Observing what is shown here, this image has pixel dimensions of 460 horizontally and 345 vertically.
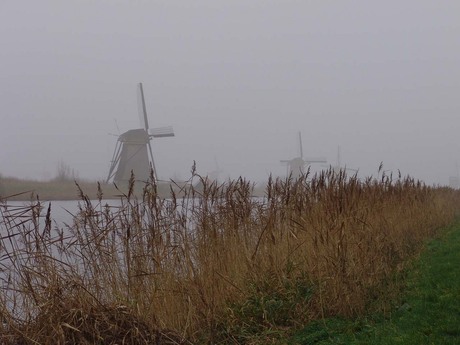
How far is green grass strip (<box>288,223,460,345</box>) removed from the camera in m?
4.40

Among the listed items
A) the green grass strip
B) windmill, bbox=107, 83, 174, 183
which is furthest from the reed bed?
windmill, bbox=107, 83, 174, 183

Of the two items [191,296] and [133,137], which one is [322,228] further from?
[133,137]

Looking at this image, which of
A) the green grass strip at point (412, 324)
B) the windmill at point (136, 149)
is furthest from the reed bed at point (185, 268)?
the windmill at point (136, 149)

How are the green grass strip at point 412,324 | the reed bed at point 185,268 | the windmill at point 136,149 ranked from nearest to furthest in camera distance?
the reed bed at point 185,268 → the green grass strip at point 412,324 → the windmill at point 136,149

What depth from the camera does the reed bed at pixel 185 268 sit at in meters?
4.18

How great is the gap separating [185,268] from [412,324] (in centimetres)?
220

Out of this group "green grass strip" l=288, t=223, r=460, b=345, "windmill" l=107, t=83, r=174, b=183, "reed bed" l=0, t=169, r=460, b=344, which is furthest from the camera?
"windmill" l=107, t=83, r=174, b=183

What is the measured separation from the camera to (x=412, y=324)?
4.77 m

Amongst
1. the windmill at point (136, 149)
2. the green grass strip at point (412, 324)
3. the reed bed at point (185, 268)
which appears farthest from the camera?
the windmill at point (136, 149)

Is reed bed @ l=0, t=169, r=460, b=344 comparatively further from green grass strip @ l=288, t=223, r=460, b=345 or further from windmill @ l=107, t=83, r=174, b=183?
windmill @ l=107, t=83, r=174, b=183

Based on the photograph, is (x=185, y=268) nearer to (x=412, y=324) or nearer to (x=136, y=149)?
(x=412, y=324)

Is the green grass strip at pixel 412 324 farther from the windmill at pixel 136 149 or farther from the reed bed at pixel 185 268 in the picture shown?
the windmill at pixel 136 149

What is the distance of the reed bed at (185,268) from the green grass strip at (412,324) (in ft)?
0.80

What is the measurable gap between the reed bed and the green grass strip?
24cm
